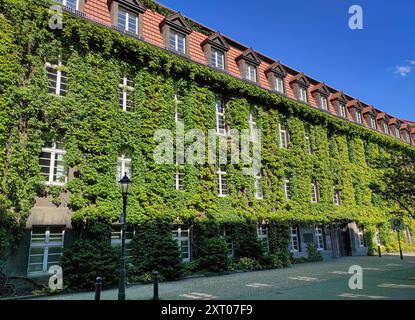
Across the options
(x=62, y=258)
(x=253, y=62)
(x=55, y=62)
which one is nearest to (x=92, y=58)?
(x=55, y=62)

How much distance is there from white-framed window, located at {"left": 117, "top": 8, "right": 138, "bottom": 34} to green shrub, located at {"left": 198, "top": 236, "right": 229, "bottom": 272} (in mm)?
12137

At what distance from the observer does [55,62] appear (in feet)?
48.9

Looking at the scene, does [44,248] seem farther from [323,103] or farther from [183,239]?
[323,103]

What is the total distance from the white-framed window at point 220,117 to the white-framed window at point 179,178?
3958 mm

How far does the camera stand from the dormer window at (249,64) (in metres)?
22.6

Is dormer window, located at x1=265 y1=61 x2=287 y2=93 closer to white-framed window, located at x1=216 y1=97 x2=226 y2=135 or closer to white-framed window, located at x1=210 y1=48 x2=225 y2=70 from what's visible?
white-framed window, located at x1=210 y1=48 x2=225 y2=70

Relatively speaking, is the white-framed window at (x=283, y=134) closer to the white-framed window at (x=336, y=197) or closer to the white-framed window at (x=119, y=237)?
the white-framed window at (x=336, y=197)

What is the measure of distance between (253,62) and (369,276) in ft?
51.3

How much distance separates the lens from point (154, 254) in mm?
15000

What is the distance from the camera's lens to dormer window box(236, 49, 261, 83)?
74.3 feet

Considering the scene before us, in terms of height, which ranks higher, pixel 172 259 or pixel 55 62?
pixel 55 62

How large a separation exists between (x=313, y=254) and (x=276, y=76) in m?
13.5

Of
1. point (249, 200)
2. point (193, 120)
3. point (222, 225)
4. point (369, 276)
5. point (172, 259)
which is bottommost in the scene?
point (369, 276)
